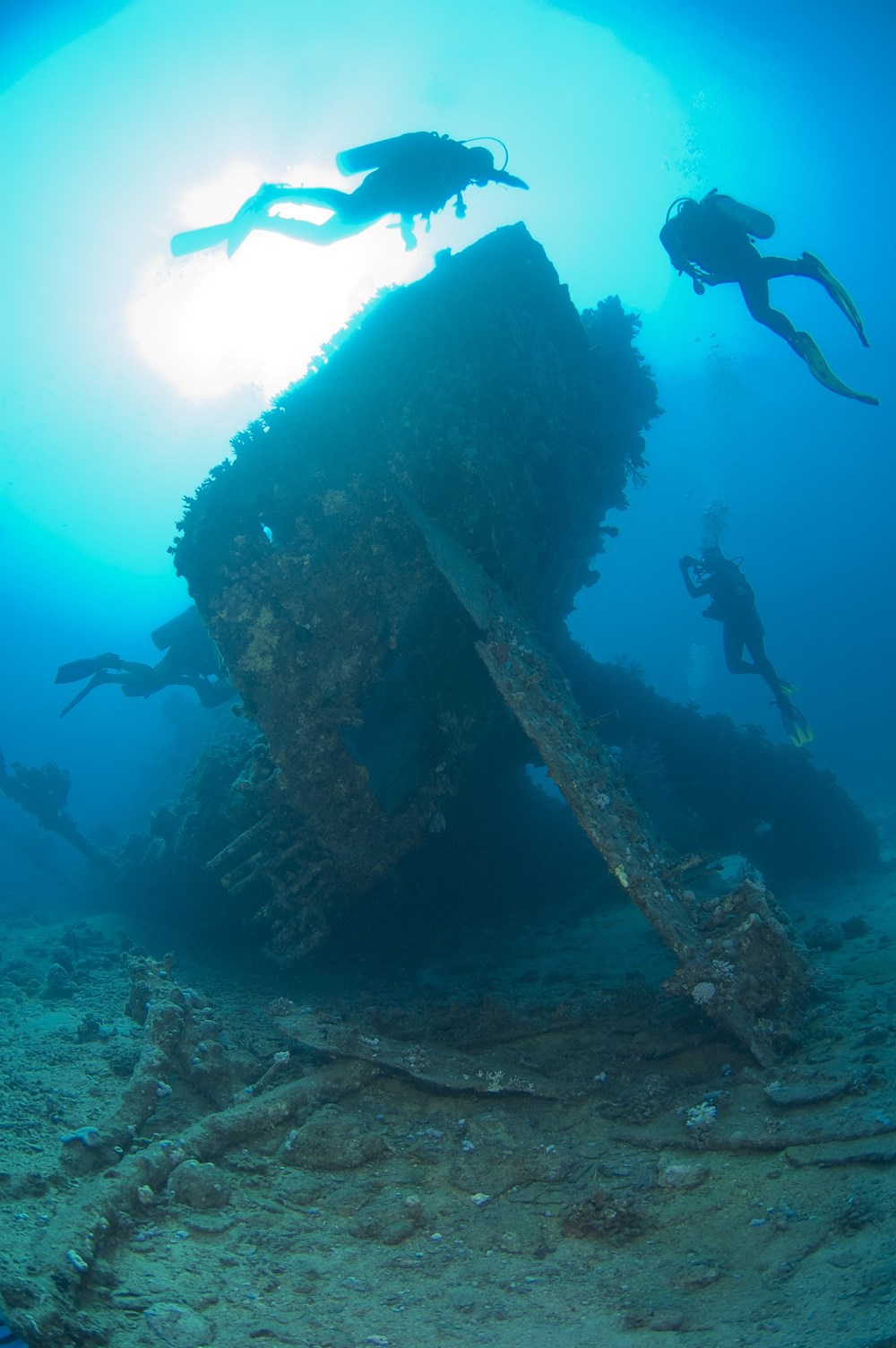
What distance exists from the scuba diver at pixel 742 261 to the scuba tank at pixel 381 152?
3175 mm

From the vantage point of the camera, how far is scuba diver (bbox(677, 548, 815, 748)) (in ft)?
43.4

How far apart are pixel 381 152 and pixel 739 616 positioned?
11155 mm

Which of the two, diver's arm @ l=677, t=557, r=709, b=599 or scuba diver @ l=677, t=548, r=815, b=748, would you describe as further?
scuba diver @ l=677, t=548, r=815, b=748

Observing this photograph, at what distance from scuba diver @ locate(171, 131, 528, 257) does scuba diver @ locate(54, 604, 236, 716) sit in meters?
5.95

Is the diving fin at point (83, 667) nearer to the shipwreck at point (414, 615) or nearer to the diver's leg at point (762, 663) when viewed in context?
the shipwreck at point (414, 615)

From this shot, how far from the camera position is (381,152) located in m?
7.29

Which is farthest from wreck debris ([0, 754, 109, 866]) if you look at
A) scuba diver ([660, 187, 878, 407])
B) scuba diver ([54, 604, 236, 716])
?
scuba diver ([660, 187, 878, 407])

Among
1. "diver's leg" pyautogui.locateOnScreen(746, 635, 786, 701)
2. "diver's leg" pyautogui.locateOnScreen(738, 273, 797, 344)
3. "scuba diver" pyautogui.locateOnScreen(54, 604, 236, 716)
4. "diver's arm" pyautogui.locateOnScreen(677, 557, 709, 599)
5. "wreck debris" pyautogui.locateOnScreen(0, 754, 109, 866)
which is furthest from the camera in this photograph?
"wreck debris" pyautogui.locateOnScreen(0, 754, 109, 866)

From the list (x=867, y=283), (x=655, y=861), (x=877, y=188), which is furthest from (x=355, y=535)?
(x=867, y=283)

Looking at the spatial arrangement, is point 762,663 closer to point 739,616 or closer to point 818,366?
point 739,616

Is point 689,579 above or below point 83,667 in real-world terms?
below

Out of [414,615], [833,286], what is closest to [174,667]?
[414,615]

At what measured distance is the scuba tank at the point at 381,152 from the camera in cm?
728

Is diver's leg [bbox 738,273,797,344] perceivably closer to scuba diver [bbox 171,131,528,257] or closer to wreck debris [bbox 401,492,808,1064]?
scuba diver [bbox 171,131,528,257]
